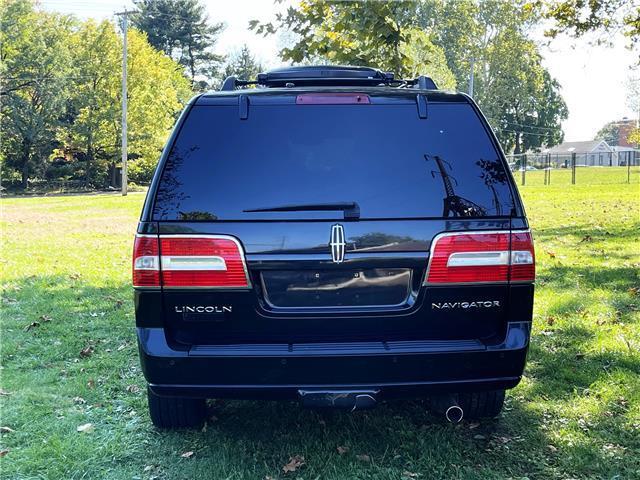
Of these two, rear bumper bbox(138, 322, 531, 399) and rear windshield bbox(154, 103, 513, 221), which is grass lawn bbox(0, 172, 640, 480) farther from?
rear windshield bbox(154, 103, 513, 221)

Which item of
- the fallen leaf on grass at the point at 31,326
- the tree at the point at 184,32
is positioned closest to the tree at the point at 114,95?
the tree at the point at 184,32

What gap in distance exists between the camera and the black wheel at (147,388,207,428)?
130 inches

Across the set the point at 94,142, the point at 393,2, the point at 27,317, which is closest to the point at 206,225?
the point at 27,317

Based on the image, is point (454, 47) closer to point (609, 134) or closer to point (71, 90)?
point (71, 90)

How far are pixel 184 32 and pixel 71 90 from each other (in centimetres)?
2180

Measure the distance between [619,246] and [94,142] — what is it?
37.6 metres

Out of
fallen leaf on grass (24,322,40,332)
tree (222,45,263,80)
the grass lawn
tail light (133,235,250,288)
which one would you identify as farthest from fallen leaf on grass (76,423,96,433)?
tree (222,45,263,80)

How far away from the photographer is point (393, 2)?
698 cm

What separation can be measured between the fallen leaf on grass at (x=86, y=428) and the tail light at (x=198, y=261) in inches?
56.4

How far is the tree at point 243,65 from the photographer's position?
2539 inches

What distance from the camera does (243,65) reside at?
66.6m

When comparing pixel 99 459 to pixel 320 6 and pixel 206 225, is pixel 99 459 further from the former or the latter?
pixel 320 6

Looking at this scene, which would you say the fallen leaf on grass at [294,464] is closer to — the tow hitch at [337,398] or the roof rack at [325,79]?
the tow hitch at [337,398]

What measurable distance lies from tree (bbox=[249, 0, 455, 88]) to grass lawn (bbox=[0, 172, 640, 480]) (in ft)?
11.8
